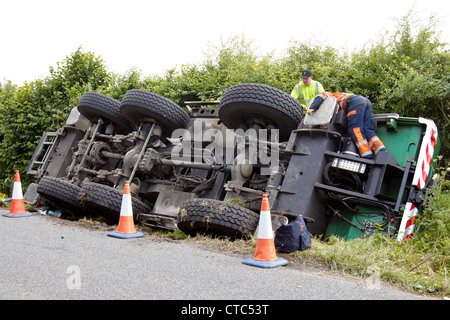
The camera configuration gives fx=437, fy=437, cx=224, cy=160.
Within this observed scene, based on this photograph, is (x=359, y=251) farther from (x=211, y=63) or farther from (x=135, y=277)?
(x=211, y=63)

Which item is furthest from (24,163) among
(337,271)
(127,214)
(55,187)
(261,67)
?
(337,271)

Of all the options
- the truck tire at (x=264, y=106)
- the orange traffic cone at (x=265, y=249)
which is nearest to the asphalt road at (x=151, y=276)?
the orange traffic cone at (x=265, y=249)

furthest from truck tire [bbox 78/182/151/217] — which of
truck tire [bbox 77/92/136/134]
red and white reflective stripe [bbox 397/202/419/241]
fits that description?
red and white reflective stripe [bbox 397/202/419/241]

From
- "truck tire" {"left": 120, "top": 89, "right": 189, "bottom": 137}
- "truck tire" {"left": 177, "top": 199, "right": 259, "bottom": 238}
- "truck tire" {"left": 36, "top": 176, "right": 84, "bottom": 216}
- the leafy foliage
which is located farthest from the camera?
the leafy foliage

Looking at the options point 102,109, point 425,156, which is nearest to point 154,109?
point 102,109

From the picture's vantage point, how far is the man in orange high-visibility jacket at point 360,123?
502cm

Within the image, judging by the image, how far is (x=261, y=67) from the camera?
9266 millimetres

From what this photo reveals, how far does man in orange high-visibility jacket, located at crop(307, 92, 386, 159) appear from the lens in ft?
16.5

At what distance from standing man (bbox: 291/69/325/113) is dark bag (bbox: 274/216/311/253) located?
306cm

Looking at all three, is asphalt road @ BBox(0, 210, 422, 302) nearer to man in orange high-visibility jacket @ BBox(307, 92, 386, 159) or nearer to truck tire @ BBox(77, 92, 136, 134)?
man in orange high-visibility jacket @ BBox(307, 92, 386, 159)

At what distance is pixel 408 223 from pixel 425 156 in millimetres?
852

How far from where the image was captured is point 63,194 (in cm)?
631

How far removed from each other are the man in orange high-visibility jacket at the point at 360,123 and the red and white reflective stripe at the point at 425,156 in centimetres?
42

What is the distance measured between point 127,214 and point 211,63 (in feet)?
24.1
